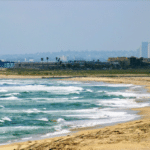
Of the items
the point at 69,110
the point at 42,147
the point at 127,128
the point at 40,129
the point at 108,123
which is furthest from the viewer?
the point at 69,110

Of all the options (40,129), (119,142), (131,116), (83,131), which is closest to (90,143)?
(119,142)

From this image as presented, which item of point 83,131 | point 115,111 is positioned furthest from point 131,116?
point 83,131

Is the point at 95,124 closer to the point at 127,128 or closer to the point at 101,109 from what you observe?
the point at 127,128

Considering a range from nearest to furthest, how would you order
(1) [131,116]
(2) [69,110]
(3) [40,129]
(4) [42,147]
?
(4) [42,147] < (3) [40,129] < (1) [131,116] < (2) [69,110]

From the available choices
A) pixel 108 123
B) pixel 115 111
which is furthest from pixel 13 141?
pixel 115 111

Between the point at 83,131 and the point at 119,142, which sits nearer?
the point at 119,142

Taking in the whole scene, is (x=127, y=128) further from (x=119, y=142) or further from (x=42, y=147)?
(x=42, y=147)

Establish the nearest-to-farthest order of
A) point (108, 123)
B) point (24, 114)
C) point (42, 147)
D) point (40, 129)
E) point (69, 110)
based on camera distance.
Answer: point (42, 147), point (40, 129), point (108, 123), point (24, 114), point (69, 110)

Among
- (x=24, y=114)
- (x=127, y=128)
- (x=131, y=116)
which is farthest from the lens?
(x=24, y=114)

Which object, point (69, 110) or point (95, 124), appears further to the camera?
point (69, 110)
